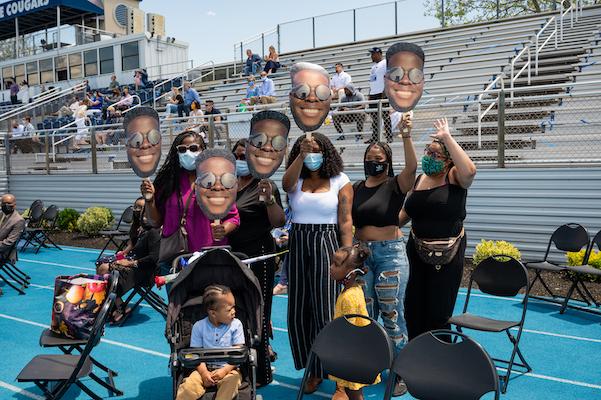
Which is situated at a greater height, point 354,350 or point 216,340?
point 354,350

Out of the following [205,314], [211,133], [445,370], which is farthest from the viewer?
[211,133]

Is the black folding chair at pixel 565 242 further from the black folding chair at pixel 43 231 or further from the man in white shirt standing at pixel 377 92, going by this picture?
the black folding chair at pixel 43 231

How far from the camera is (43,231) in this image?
1302cm

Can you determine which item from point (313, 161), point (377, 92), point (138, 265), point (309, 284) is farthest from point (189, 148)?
point (377, 92)

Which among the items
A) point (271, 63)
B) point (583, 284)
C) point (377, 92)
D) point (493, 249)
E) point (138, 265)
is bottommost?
point (583, 284)

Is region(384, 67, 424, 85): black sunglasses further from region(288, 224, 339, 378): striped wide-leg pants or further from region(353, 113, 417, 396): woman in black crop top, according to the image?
region(288, 224, 339, 378): striped wide-leg pants

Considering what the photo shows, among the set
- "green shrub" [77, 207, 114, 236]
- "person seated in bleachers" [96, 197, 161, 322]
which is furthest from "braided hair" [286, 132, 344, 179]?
"green shrub" [77, 207, 114, 236]

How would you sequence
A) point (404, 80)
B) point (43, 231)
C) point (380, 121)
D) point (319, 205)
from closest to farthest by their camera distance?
point (404, 80), point (319, 205), point (380, 121), point (43, 231)

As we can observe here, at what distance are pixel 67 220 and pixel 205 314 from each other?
39.9 feet

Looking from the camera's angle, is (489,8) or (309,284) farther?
(489,8)

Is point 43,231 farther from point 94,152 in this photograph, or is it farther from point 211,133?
point 211,133

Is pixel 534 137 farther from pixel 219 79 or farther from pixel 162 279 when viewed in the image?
pixel 219 79

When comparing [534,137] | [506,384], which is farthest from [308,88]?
[534,137]

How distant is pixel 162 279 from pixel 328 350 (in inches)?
48.5
